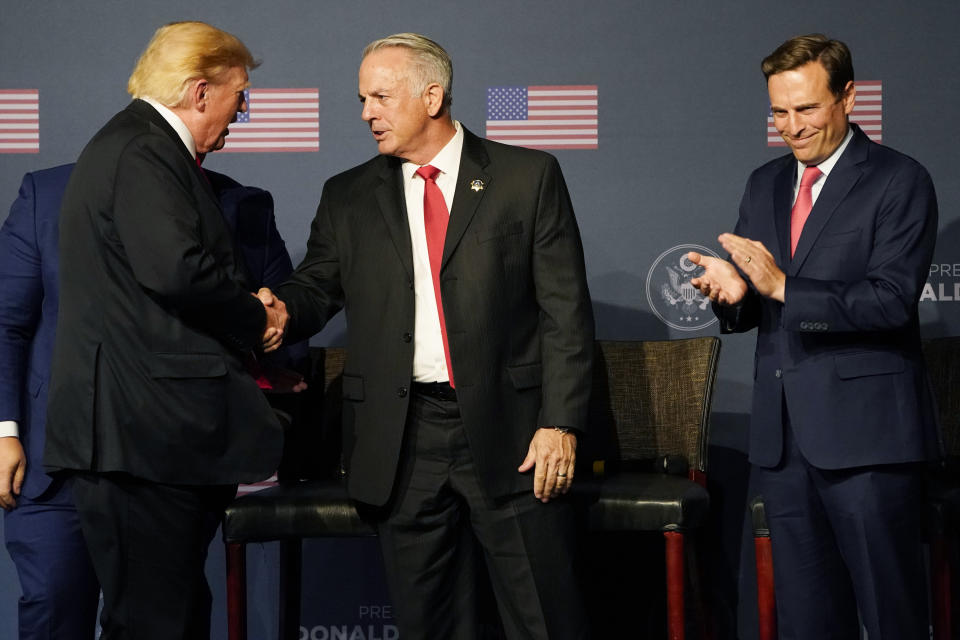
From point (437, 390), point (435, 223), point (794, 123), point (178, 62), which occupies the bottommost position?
point (437, 390)

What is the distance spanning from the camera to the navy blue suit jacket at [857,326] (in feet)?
8.47

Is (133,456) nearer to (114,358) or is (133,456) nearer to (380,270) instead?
(114,358)

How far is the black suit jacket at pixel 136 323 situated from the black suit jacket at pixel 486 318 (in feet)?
1.26

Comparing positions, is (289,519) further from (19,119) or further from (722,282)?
(19,119)

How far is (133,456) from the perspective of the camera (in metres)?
2.38

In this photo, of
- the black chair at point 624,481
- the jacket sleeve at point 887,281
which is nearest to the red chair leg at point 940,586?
the black chair at point 624,481

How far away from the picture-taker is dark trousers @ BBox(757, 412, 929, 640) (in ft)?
8.60

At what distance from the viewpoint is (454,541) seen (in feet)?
8.89

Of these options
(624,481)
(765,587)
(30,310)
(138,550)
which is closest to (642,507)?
(624,481)

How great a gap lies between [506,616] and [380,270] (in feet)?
3.02

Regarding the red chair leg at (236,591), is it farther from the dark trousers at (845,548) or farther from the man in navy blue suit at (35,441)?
the dark trousers at (845,548)

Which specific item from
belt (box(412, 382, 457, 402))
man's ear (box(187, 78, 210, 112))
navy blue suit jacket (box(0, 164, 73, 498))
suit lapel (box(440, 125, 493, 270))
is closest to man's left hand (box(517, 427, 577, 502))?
belt (box(412, 382, 457, 402))

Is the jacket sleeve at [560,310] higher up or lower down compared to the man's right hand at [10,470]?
→ higher up

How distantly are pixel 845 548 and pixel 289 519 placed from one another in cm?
154
